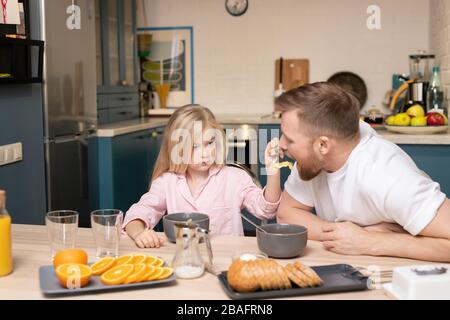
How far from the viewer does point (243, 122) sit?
4.57 metres

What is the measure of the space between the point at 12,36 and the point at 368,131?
1.95 m

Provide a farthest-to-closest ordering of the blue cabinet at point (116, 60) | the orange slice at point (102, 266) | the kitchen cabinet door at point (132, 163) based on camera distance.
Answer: the blue cabinet at point (116, 60)
the kitchen cabinet door at point (132, 163)
the orange slice at point (102, 266)

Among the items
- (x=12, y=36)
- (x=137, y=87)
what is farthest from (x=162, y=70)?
(x=12, y=36)

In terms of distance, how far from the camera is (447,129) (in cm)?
383

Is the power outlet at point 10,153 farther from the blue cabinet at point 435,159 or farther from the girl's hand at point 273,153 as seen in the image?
the blue cabinet at point 435,159

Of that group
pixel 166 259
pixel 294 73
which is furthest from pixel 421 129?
pixel 166 259

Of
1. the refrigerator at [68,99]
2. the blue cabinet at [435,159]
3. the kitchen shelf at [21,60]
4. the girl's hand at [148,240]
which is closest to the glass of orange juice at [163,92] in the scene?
the refrigerator at [68,99]

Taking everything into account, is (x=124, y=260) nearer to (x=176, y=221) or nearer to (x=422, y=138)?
(x=176, y=221)

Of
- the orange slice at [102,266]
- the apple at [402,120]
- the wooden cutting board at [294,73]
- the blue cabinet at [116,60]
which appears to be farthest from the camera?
the wooden cutting board at [294,73]

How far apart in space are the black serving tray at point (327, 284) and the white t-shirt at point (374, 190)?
0.27m

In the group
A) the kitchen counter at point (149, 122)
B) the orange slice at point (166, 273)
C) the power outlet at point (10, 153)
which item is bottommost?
the orange slice at point (166, 273)

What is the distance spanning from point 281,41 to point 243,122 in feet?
3.14

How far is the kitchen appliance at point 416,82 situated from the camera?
4.05 metres

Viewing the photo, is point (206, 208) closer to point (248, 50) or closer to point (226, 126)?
point (226, 126)
